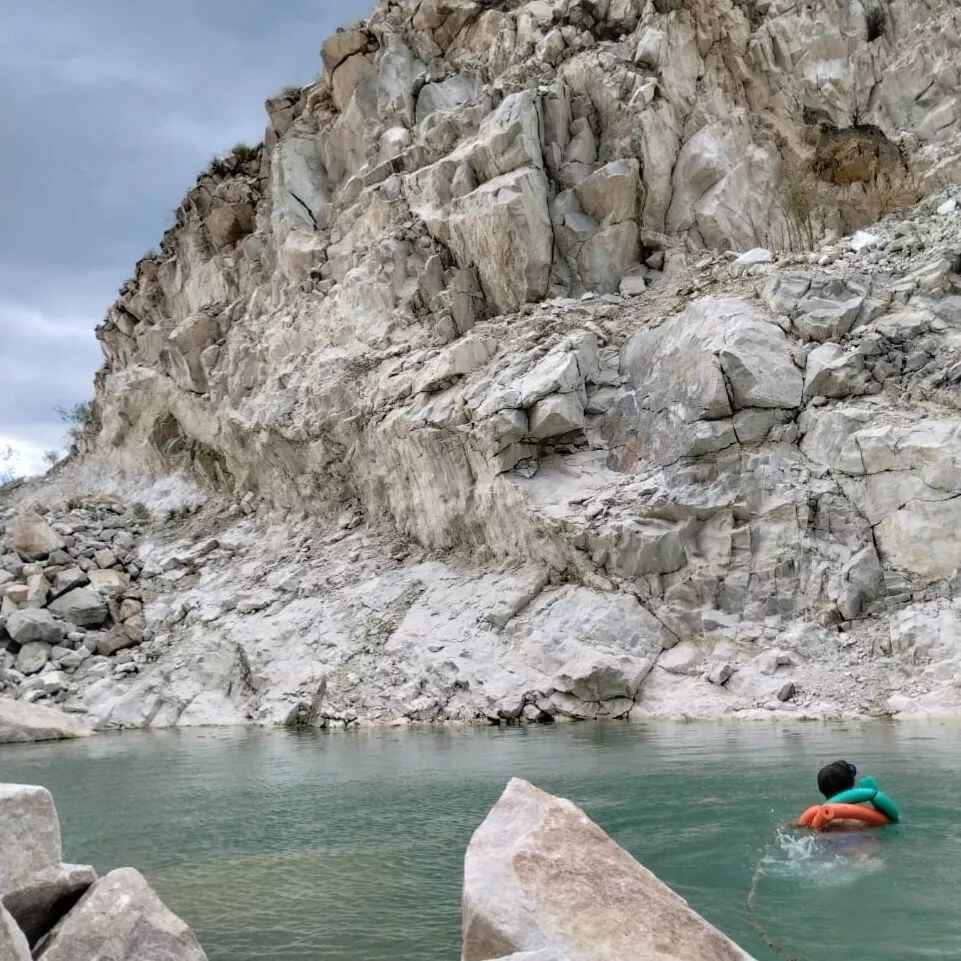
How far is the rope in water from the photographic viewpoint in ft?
14.6

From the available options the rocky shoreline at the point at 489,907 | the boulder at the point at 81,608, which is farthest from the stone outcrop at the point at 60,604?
the rocky shoreline at the point at 489,907

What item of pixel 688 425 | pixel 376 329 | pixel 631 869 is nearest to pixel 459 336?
pixel 376 329

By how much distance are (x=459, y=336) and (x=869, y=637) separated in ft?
51.3

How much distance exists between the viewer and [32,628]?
84.1 ft

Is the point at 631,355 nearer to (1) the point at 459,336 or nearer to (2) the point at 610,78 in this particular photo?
(1) the point at 459,336

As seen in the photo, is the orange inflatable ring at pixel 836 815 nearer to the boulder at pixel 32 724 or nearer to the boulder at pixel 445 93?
the boulder at pixel 32 724

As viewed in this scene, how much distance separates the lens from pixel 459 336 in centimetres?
2709

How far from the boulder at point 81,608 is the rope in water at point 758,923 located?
1024 inches

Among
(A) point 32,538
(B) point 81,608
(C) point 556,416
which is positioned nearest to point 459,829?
(C) point 556,416

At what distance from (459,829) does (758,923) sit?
12.6 ft

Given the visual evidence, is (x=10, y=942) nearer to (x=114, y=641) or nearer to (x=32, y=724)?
(x=32, y=724)

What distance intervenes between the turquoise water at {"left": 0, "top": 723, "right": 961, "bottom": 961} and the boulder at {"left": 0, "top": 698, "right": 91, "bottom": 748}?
4366mm

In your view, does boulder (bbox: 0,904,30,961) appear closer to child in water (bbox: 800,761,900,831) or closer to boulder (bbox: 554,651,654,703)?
child in water (bbox: 800,761,900,831)

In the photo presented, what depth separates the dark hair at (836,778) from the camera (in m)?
7.17
